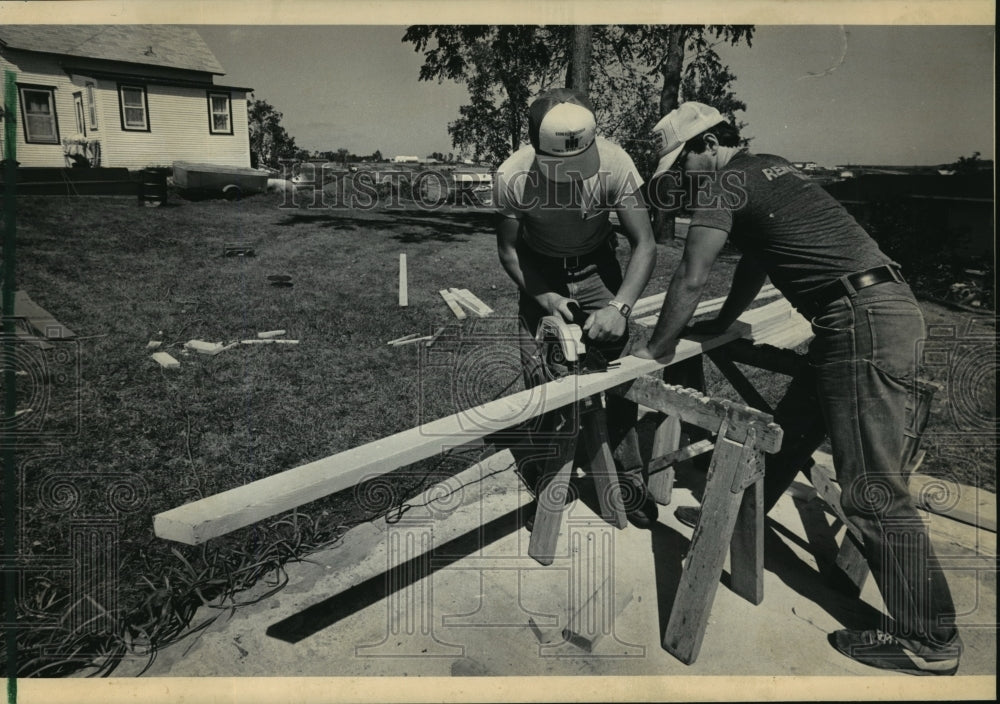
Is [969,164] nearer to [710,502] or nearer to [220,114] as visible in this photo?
[710,502]

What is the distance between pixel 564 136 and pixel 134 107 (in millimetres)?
11604

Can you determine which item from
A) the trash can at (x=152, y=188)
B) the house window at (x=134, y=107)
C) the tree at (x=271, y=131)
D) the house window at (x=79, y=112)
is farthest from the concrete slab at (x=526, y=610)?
the house window at (x=134, y=107)

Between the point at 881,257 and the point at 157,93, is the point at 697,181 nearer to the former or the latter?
the point at 881,257

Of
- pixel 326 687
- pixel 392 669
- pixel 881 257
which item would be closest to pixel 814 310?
pixel 881 257

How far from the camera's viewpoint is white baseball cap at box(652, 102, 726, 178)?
2.62 meters

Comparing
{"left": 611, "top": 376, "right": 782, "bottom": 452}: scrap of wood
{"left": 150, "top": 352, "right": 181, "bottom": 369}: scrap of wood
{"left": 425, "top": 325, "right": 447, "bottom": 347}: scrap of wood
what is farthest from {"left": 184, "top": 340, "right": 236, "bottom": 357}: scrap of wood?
{"left": 611, "top": 376, "right": 782, "bottom": 452}: scrap of wood

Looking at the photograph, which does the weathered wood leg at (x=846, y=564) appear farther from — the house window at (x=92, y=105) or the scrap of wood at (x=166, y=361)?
the house window at (x=92, y=105)

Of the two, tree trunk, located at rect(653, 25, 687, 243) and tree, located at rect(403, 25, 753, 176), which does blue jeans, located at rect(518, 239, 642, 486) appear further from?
tree trunk, located at rect(653, 25, 687, 243)

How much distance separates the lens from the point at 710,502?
2.47 metres

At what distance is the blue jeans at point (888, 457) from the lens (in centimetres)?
237

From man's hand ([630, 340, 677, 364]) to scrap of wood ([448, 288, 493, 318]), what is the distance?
4.44m

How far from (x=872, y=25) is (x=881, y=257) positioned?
0.95 m

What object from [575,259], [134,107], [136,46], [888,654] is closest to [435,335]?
[575,259]

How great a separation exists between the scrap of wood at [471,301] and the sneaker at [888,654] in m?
5.29
